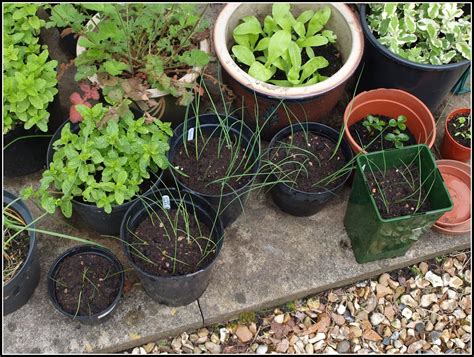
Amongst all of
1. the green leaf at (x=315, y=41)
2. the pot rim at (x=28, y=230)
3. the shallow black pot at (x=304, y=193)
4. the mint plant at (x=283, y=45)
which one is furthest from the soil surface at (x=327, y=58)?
the pot rim at (x=28, y=230)

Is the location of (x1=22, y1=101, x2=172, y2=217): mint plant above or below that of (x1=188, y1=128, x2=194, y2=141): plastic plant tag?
above

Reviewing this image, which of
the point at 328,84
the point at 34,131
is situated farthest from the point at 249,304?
the point at 34,131

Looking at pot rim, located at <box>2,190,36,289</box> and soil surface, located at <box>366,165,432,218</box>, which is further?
soil surface, located at <box>366,165,432,218</box>

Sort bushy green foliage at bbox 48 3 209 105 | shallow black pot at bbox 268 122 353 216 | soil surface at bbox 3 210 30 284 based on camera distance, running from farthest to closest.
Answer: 1. shallow black pot at bbox 268 122 353 216
2. bushy green foliage at bbox 48 3 209 105
3. soil surface at bbox 3 210 30 284

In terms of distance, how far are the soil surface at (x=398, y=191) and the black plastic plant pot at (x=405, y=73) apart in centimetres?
47

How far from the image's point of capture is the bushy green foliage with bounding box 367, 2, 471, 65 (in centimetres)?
259

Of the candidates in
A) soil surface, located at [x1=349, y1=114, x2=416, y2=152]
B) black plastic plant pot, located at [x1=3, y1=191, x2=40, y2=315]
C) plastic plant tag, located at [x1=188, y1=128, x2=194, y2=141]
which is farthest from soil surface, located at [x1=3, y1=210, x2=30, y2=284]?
soil surface, located at [x1=349, y1=114, x2=416, y2=152]

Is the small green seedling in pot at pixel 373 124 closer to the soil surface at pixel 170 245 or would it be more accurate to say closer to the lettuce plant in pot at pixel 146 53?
the lettuce plant in pot at pixel 146 53

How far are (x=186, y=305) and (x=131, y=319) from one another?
0.77ft

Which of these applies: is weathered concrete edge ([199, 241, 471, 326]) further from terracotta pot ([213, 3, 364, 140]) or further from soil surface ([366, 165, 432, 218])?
terracotta pot ([213, 3, 364, 140])

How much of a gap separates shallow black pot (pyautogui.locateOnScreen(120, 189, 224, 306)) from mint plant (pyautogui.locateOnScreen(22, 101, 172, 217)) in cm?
9

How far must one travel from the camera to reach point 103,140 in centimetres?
213

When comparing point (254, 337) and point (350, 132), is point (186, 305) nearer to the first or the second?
point (254, 337)

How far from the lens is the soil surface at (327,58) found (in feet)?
8.63
